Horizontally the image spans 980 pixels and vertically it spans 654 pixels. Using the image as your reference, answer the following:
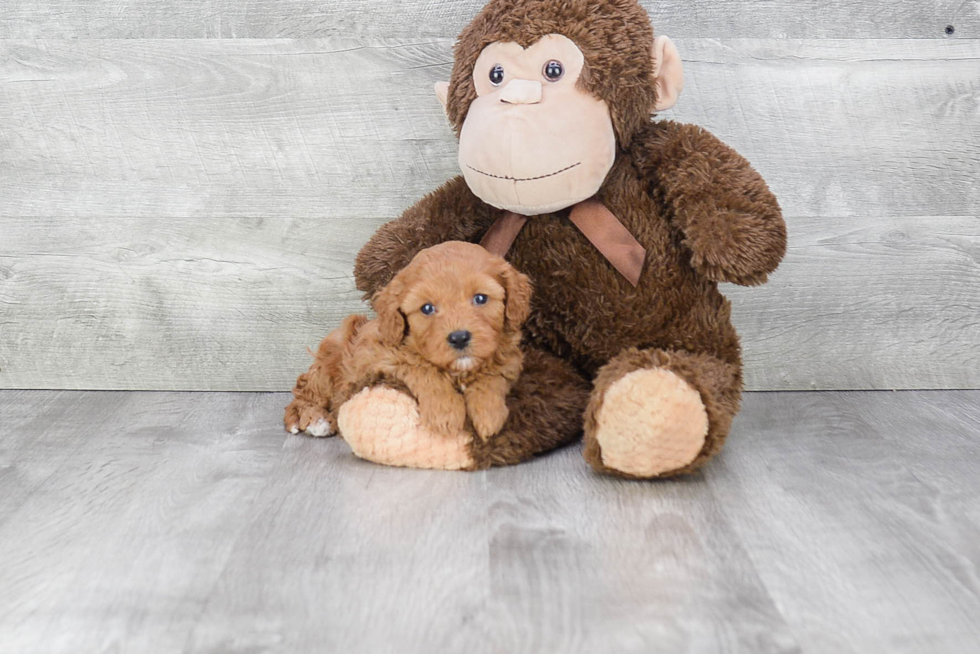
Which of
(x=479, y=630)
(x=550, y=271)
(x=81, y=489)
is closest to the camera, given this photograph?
(x=479, y=630)

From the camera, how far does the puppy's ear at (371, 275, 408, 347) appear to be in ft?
3.55

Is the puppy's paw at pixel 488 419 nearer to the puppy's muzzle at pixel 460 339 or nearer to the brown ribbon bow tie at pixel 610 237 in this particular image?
the puppy's muzzle at pixel 460 339

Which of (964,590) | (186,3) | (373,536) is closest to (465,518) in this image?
(373,536)

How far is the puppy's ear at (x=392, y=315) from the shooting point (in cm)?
108

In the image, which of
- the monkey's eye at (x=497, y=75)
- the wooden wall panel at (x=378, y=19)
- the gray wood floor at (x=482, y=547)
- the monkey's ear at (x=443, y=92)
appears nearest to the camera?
the gray wood floor at (x=482, y=547)

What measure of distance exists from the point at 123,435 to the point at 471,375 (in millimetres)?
511

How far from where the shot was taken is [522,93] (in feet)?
3.56

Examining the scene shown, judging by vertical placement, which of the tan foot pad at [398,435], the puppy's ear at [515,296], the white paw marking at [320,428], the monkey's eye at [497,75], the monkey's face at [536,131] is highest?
the monkey's eye at [497,75]

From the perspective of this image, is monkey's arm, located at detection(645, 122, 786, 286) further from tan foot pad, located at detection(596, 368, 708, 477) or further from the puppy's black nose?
the puppy's black nose

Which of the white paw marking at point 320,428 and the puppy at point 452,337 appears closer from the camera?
the puppy at point 452,337

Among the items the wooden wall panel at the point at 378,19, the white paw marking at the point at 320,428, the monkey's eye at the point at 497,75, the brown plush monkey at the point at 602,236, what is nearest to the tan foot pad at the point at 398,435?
the brown plush monkey at the point at 602,236

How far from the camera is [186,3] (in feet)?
4.62

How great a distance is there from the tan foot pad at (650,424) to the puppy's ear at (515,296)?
13cm

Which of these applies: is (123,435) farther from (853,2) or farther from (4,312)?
(853,2)
